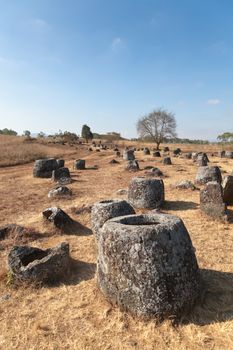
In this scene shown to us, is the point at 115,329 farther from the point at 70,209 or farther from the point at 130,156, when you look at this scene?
the point at 130,156

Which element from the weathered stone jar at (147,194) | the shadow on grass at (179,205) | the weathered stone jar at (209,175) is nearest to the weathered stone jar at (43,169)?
the weathered stone jar at (209,175)

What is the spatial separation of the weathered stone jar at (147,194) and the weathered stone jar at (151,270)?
664cm

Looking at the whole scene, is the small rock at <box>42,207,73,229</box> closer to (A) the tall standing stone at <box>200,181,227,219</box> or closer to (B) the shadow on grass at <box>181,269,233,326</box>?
(A) the tall standing stone at <box>200,181,227,219</box>

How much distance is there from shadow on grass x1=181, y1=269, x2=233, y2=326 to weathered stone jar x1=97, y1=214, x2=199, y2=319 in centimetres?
18

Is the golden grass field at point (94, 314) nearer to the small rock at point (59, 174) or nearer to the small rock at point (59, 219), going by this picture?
the small rock at point (59, 219)

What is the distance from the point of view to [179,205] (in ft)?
40.9

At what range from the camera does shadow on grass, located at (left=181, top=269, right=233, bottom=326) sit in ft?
15.7

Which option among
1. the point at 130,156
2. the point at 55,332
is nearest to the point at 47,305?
the point at 55,332

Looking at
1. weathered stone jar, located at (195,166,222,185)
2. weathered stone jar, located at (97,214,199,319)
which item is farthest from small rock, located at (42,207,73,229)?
weathered stone jar, located at (195,166,222,185)

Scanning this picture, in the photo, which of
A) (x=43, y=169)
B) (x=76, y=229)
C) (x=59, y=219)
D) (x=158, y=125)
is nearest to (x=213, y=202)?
(x=76, y=229)

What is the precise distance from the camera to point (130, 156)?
34.2m

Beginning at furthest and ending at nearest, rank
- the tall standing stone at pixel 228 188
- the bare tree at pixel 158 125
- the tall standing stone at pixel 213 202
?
the bare tree at pixel 158 125 < the tall standing stone at pixel 228 188 < the tall standing stone at pixel 213 202

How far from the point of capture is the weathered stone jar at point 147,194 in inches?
464

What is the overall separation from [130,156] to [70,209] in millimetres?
22803
